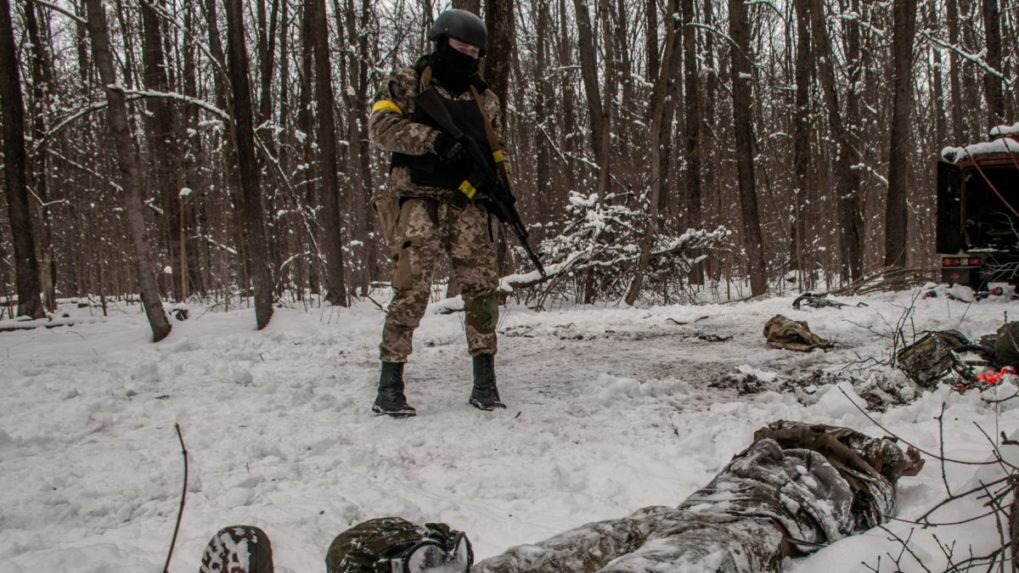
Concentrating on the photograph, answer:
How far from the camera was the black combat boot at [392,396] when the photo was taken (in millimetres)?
2934

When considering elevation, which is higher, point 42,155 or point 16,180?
point 42,155

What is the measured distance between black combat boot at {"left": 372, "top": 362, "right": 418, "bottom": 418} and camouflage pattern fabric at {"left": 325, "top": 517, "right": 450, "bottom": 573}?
1415mm

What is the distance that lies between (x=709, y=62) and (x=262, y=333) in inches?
519

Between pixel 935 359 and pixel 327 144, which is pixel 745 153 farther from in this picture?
pixel 935 359

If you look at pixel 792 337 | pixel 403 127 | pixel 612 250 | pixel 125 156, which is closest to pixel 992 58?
pixel 612 250

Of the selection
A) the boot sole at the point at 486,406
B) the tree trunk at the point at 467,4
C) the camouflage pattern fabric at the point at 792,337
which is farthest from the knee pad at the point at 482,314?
the tree trunk at the point at 467,4

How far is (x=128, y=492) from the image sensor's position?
6.75ft

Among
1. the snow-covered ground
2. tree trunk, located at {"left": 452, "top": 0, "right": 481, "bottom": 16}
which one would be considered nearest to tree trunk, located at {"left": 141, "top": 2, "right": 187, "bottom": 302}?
tree trunk, located at {"left": 452, "top": 0, "right": 481, "bottom": 16}

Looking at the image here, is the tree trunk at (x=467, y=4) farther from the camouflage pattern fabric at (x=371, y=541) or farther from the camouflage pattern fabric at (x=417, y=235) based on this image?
the camouflage pattern fabric at (x=371, y=541)

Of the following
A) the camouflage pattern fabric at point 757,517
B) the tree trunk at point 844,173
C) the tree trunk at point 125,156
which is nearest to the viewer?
the camouflage pattern fabric at point 757,517

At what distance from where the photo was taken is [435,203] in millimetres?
3152

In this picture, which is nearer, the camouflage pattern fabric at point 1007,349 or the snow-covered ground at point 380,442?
the snow-covered ground at point 380,442

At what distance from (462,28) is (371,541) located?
2.50 meters

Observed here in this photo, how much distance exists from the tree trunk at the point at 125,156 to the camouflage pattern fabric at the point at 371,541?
162 inches
